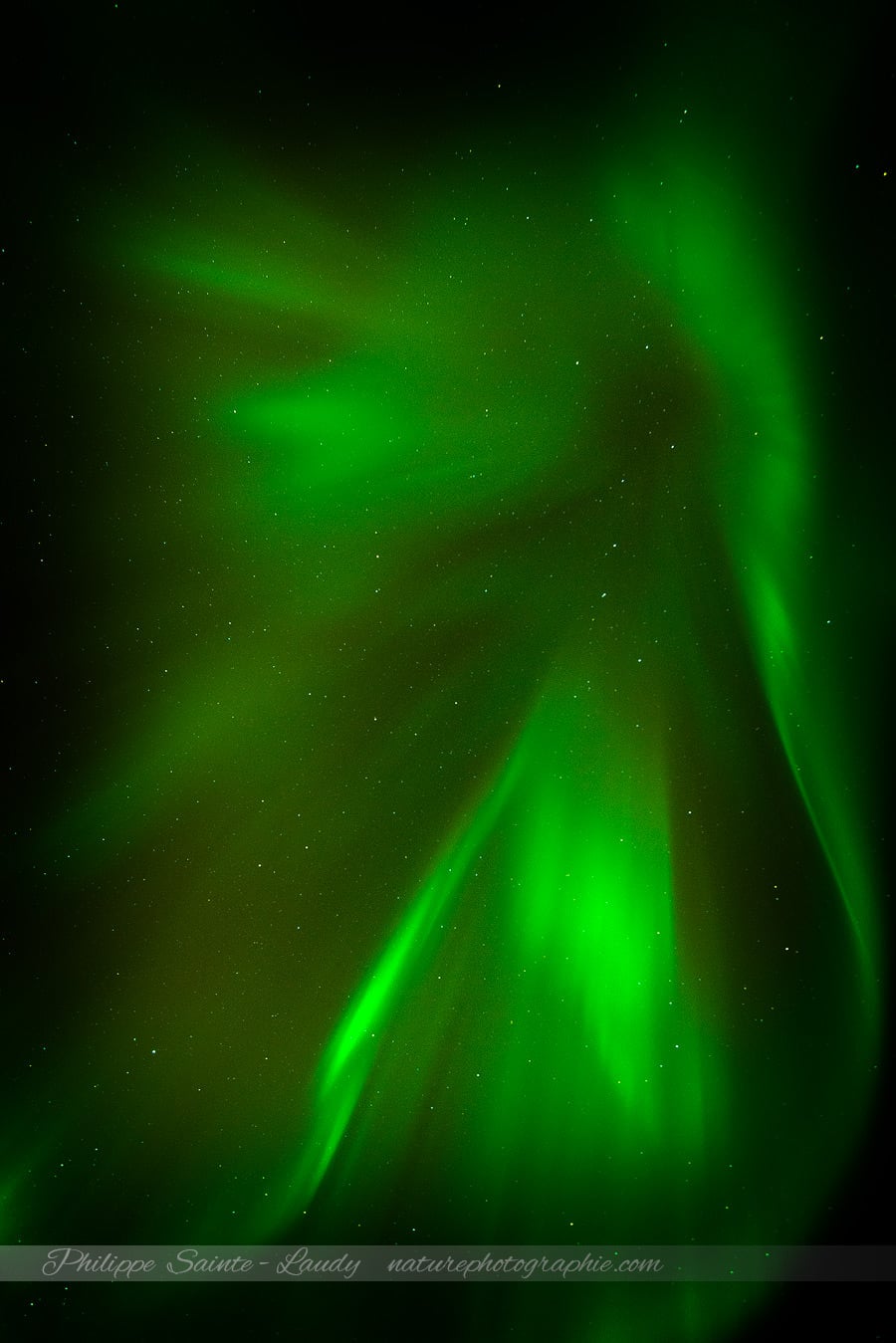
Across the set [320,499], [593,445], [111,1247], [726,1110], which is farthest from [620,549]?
[111,1247]

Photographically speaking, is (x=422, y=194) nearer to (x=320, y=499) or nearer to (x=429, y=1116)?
(x=320, y=499)

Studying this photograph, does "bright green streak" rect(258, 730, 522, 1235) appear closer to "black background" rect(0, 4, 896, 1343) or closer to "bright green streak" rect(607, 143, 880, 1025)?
"black background" rect(0, 4, 896, 1343)

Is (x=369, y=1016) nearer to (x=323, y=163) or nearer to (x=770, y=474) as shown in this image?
(x=770, y=474)

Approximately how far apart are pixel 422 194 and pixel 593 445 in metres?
0.21

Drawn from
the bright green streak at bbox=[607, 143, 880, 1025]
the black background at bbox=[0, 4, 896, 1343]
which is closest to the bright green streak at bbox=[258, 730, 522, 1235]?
the black background at bbox=[0, 4, 896, 1343]

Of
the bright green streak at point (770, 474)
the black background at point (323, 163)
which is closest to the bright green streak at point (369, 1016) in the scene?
the black background at point (323, 163)

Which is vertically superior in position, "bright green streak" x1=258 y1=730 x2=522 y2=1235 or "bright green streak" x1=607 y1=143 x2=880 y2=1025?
"bright green streak" x1=607 y1=143 x2=880 y2=1025

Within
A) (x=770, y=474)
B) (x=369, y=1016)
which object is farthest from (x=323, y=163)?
(x=369, y=1016)

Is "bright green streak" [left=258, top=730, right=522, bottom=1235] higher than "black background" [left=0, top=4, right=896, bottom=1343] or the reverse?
the reverse

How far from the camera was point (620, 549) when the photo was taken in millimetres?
761

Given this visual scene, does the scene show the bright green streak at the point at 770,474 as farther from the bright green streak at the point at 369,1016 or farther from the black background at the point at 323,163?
the bright green streak at the point at 369,1016

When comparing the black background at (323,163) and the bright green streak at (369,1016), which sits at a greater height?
the black background at (323,163)

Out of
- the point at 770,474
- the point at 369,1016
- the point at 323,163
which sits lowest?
the point at 369,1016

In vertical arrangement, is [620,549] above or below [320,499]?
below
